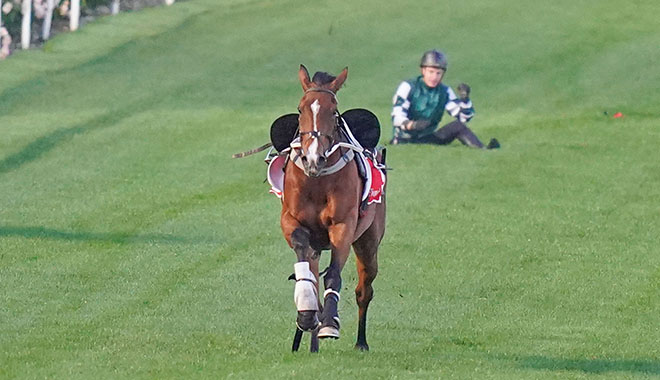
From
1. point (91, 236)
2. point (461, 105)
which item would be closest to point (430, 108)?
point (461, 105)

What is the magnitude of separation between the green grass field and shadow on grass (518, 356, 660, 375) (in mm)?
32

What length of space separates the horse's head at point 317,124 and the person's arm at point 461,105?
31.9 feet

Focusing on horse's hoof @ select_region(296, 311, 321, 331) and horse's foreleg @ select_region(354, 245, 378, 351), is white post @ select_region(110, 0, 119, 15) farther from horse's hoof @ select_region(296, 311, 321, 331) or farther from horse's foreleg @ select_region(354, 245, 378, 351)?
horse's hoof @ select_region(296, 311, 321, 331)

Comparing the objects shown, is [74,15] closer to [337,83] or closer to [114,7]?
[114,7]

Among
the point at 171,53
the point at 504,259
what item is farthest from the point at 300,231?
the point at 171,53

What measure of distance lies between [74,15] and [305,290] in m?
17.2

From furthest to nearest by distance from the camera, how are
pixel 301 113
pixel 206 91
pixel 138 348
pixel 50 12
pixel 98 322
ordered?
pixel 50 12
pixel 206 91
pixel 98 322
pixel 138 348
pixel 301 113

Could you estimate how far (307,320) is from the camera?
7.28m

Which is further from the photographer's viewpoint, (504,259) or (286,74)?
(286,74)

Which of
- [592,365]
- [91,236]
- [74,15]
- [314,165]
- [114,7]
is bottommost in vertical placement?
[114,7]

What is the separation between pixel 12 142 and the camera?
16.9 meters

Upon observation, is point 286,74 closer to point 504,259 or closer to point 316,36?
point 316,36

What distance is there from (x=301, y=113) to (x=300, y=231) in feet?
2.28

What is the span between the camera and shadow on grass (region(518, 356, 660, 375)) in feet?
27.3
